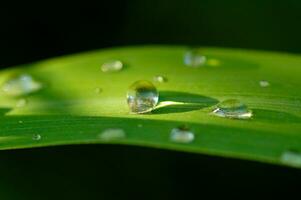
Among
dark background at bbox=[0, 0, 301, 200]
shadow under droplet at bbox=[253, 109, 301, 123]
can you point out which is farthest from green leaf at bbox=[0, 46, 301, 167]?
dark background at bbox=[0, 0, 301, 200]

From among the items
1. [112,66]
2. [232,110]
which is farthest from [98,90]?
[232,110]

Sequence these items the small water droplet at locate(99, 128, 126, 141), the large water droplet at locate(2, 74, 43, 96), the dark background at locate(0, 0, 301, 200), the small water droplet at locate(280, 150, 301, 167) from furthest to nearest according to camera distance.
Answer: the dark background at locate(0, 0, 301, 200) < the large water droplet at locate(2, 74, 43, 96) < the small water droplet at locate(99, 128, 126, 141) < the small water droplet at locate(280, 150, 301, 167)

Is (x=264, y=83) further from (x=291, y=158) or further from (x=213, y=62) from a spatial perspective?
(x=291, y=158)

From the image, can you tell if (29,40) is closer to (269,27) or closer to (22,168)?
(22,168)

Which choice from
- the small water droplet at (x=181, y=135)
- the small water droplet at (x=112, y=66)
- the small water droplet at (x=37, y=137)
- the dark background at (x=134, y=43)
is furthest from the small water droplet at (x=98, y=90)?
the dark background at (x=134, y=43)

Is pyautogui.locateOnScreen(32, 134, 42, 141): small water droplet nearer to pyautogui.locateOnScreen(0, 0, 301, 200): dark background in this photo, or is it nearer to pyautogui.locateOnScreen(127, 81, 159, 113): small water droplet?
pyautogui.locateOnScreen(127, 81, 159, 113): small water droplet

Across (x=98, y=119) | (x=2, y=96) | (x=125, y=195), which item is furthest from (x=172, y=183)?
(x=98, y=119)
